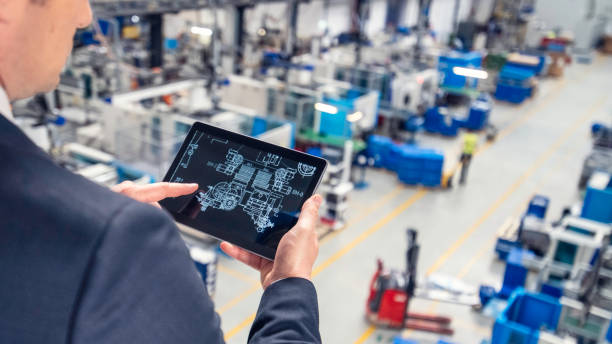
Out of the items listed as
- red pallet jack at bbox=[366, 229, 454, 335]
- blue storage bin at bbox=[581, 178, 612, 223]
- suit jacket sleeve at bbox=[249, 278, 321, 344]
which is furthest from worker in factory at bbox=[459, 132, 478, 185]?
suit jacket sleeve at bbox=[249, 278, 321, 344]

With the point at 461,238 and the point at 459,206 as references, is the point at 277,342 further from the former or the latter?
the point at 459,206

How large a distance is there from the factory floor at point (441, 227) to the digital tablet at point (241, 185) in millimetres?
2601

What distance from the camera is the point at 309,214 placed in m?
1.81

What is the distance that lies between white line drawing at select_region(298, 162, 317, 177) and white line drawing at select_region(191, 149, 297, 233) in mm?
25

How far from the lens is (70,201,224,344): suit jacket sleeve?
915 mm

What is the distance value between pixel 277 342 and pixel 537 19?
128 feet

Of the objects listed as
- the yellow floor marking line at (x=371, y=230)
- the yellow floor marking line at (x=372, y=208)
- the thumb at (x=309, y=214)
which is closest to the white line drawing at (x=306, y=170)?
the thumb at (x=309, y=214)

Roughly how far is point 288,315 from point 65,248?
2.10ft

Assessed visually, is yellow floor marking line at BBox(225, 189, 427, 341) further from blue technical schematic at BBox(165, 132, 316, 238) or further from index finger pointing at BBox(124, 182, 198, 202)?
index finger pointing at BBox(124, 182, 198, 202)

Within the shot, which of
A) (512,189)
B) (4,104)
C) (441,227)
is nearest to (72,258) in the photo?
(4,104)

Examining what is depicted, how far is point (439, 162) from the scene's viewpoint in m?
13.8

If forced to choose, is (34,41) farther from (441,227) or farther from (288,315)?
(441,227)

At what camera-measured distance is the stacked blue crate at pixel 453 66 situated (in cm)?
1939

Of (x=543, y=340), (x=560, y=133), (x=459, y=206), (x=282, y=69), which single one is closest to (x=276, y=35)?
(x=282, y=69)
